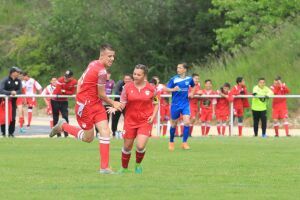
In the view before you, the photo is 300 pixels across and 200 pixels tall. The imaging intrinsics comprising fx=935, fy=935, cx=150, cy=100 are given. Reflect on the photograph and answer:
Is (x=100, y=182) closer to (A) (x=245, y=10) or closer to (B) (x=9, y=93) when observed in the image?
(B) (x=9, y=93)

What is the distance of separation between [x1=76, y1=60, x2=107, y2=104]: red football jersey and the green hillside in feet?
77.3

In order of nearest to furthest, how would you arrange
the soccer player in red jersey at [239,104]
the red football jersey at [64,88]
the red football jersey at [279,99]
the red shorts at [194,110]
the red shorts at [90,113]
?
the red shorts at [90,113] → the red football jersey at [64,88] → the soccer player in red jersey at [239,104] → the red football jersey at [279,99] → the red shorts at [194,110]

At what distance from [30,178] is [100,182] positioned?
1.31 meters

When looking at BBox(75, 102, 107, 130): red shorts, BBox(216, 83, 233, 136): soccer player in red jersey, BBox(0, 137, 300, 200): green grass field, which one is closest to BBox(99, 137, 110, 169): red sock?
BBox(0, 137, 300, 200): green grass field

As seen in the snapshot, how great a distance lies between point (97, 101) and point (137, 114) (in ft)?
2.82

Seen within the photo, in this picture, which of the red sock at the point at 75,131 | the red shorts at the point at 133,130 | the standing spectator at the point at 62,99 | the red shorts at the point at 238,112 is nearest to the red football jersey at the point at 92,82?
the red sock at the point at 75,131

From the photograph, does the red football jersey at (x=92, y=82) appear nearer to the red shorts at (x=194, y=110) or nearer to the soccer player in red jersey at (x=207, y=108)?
the red shorts at (x=194, y=110)

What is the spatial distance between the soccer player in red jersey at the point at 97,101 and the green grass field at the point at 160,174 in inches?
21.6

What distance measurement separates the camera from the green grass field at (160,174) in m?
12.6

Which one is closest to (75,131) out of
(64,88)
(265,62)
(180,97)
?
(180,97)

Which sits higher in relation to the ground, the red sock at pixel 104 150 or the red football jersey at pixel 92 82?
the red football jersey at pixel 92 82

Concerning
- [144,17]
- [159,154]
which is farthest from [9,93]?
[144,17]

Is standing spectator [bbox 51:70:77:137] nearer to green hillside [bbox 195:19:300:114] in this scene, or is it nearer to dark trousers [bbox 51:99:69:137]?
dark trousers [bbox 51:99:69:137]

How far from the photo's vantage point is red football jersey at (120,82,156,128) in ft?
52.5
